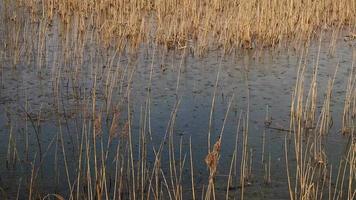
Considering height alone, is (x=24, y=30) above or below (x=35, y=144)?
above

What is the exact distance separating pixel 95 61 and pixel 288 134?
2.96m

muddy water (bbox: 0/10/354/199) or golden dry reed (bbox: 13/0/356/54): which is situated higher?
golden dry reed (bbox: 13/0/356/54)

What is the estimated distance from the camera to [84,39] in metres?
7.60

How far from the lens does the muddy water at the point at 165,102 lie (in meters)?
4.20

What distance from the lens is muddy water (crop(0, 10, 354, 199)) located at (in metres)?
4.20

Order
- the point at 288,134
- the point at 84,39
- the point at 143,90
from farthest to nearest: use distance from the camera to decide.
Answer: the point at 84,39 < the point at 143,90 < the point at 288,134

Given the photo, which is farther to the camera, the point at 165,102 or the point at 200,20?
the point at 200,20

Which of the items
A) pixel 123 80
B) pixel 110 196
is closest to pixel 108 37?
pixel 123 80

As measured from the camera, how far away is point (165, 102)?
5742 millimetres

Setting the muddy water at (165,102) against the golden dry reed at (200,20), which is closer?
the muddy water at (165,102)

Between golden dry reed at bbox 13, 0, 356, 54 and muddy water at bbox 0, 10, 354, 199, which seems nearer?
muddy water at bbox 0, 10, 354, 199

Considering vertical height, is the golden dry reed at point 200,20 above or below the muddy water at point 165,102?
above

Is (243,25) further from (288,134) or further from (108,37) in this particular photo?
(288,134)

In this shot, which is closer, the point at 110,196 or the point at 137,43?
the point at 110,196
